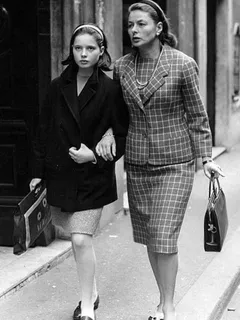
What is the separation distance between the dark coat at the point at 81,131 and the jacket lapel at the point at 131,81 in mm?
92

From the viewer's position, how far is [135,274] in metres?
6.25

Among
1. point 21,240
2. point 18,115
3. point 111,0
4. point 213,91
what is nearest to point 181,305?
point 21,240

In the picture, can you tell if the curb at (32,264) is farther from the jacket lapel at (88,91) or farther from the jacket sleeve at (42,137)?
the jacket lapel at (88,91)

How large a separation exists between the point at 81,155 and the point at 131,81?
518mm

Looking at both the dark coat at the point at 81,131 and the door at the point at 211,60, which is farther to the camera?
the door at the point at 211,60

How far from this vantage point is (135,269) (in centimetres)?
639

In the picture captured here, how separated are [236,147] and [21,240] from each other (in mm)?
9384

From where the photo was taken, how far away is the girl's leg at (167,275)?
484cm

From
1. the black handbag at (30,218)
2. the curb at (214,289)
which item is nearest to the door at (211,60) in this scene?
the curb at (214,289)

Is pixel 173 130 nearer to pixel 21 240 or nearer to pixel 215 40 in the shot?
pixel 21 240

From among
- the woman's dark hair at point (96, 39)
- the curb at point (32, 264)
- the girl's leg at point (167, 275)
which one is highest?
the woman's dark hair at point (96, 39)

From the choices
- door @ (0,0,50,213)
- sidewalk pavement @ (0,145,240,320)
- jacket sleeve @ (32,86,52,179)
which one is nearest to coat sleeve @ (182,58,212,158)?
jacket sleeve @ (32,86,52,179)

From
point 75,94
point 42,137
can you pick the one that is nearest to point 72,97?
point 75,94

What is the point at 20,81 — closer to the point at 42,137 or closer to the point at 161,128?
the point at 42,137
